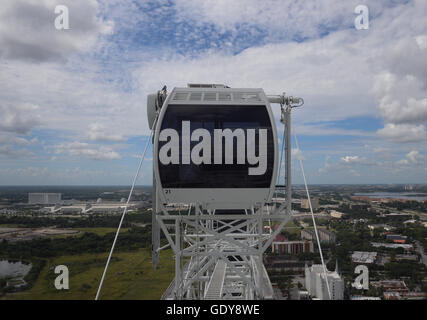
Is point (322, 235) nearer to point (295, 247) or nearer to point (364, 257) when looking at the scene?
point (295, 247)

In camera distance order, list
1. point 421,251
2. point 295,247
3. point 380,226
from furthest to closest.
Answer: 1. point 380,226
2. point 295,247
3. point 421,251

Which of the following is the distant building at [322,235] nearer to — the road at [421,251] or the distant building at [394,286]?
the distant building at [394,286]

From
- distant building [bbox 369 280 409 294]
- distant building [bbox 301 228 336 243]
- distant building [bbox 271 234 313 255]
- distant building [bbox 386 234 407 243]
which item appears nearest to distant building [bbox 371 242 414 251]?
distant building [bbox 386 234 407 243]

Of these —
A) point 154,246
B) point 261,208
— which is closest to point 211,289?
point 154,246

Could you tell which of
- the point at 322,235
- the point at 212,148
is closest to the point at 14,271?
the point at 212,148

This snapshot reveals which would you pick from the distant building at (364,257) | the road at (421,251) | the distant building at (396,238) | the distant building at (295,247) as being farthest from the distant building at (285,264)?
the road at (421,251)
